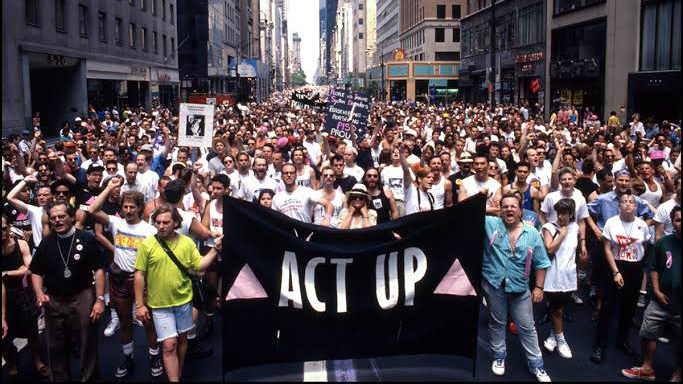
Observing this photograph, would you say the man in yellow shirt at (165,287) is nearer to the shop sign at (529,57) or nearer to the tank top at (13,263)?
the tank top at (13,263)

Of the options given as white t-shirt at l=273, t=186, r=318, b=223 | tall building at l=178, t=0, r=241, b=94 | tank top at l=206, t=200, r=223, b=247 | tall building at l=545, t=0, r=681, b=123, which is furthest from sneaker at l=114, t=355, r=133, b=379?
tall building at l=178, t=0, r=241, b=94

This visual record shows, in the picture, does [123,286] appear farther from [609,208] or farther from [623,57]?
[623,57]

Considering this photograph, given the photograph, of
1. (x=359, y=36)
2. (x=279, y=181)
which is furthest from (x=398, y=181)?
(x=359, y=36)

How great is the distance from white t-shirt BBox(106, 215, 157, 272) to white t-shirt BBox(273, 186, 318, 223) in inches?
75.8

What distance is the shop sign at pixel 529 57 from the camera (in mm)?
41531

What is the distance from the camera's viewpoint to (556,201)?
7.96m

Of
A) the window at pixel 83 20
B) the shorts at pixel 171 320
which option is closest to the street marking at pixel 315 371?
the shorts at pixel 171 320

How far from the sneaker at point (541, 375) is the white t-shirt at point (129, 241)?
379 cm

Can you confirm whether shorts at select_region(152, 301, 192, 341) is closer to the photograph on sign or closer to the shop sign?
the photograph on sign

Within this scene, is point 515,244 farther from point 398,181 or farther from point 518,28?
point 518,28

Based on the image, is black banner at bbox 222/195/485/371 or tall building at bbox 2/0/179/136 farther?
tall building at bbox 2/0/179/136

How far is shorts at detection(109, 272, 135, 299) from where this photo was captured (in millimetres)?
6461

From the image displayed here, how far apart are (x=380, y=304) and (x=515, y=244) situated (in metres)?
1.47

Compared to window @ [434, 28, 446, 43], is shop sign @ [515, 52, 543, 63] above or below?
below
